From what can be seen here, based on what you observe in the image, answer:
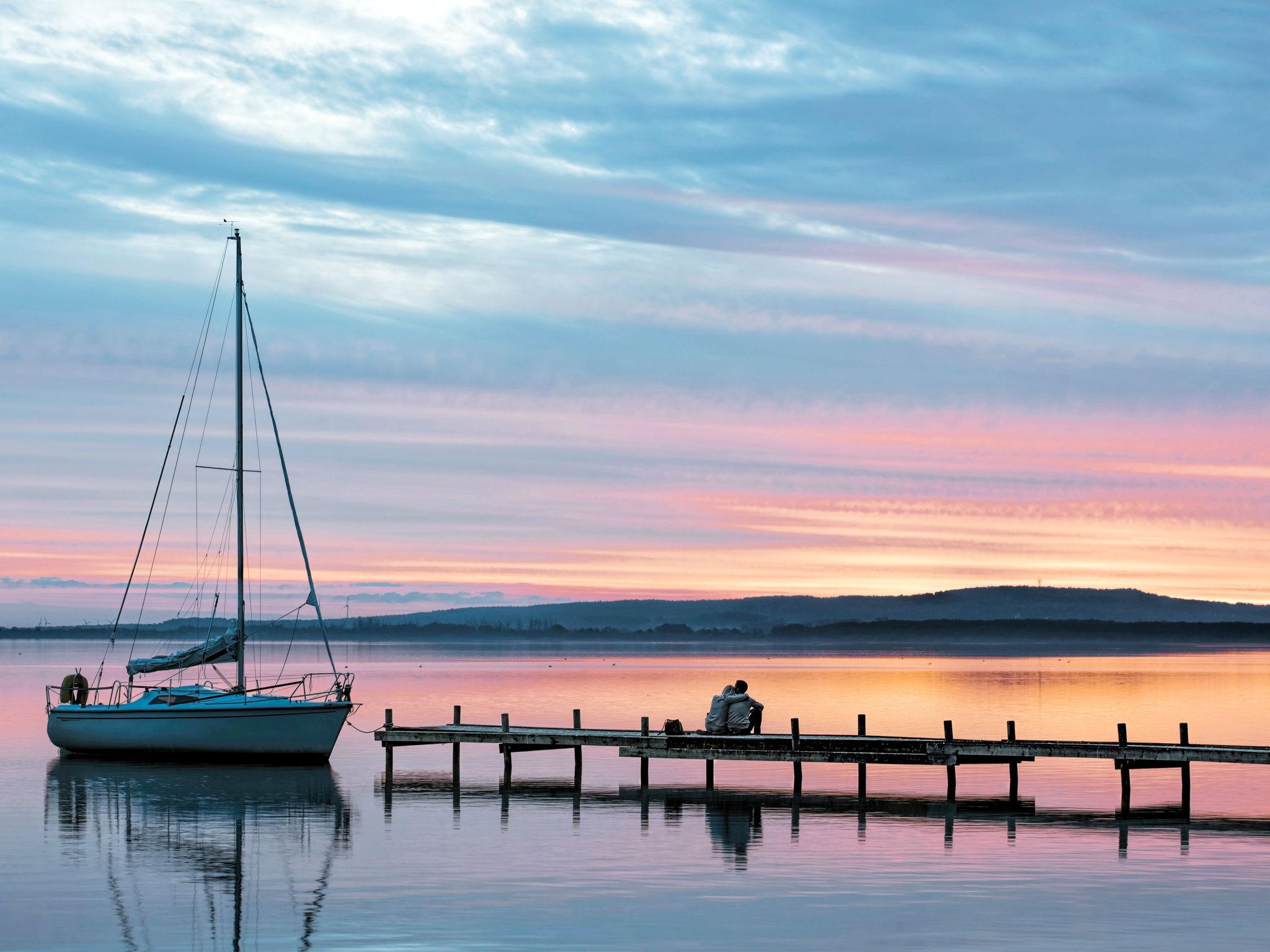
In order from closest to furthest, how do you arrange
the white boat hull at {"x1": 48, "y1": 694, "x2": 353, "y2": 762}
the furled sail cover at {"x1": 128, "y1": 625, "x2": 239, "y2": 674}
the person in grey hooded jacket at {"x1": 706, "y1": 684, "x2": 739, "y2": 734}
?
1. the person in grey hooded jacket at {"x1": 706, "y1": 684, "x2": 739, "y2": 734}
2. the white boat hull at {"x1": 48, "y1": 694, "x2": 353, "y2": 762}
3. the furled sail cover at {"x1": 128, "y1": 625, "x2": 239, "y2": 674}

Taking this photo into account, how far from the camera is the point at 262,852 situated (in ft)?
101

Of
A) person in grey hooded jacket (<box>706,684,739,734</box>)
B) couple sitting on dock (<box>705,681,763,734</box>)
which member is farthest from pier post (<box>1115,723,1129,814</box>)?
person in grey hooded jacket (<box>706,684,739,734</box>)

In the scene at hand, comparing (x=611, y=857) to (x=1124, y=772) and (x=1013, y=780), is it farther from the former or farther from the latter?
(x=1124, y=772)

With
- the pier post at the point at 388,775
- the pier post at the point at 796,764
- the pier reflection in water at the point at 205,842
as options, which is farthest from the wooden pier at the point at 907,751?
the pier reflection in water at the point at 205,842

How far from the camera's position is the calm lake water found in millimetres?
22172

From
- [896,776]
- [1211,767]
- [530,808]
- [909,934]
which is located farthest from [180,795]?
[1211,767]

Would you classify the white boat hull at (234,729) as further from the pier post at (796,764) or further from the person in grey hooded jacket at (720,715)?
the pier post at (796,764)

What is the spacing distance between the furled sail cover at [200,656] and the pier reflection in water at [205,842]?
4038mm

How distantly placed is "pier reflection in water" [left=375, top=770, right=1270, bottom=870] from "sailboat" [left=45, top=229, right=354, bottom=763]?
4.84 meters

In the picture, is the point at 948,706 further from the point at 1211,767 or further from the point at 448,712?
the point at 1211,767

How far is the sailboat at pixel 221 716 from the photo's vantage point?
48250 mm

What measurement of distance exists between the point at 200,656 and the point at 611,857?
27.8 metres

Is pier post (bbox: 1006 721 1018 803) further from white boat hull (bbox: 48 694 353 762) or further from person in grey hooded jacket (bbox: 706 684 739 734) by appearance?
white boat hull (bbox: 48 694 353 762)

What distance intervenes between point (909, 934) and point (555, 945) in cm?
476
